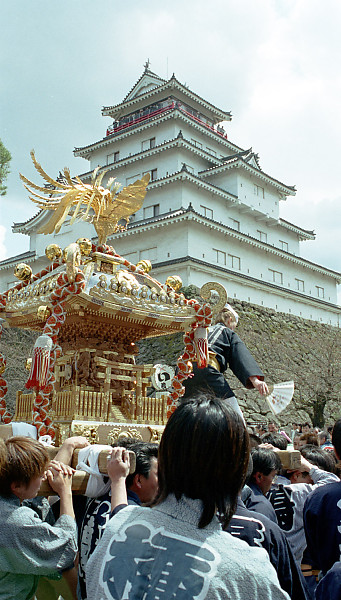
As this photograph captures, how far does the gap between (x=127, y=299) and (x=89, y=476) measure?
154 inches

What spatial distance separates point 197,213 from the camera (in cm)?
2433

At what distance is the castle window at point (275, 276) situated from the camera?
28.8 metres

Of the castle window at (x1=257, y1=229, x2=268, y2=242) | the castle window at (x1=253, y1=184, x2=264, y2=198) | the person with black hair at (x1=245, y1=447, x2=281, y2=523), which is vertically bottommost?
the person with black hair at (x1=245, y1=447, x2=281, y2=523)

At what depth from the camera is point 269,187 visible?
31.3m

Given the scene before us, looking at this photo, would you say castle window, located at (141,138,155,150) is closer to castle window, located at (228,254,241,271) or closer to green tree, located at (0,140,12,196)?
castle window, located at (228,254,241,271)

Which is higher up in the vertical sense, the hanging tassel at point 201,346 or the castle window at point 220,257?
the castle window at point 220,257

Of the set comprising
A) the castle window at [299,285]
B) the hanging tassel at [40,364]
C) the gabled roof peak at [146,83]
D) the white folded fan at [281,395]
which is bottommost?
the white folded fan at [281,395]

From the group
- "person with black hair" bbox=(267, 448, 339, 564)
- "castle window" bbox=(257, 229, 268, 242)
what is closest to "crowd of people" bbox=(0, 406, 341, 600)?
"person with black hair" bbox=(267, 448, 339, 564)

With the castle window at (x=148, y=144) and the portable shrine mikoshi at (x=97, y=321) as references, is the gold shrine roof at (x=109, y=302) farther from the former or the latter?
the castle window at (x=148, y=144)

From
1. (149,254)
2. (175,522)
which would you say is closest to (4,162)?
(149,254)

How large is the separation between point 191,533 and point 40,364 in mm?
4309

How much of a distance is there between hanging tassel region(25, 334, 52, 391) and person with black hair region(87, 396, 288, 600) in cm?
404

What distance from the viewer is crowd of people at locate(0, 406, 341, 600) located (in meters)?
1.52

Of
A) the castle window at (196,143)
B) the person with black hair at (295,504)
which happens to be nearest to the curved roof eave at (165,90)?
the castle window at (196,143)
